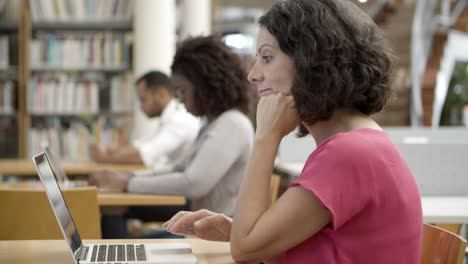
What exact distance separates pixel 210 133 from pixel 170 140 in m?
1.55

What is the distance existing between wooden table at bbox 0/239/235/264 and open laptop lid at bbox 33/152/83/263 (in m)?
0.06

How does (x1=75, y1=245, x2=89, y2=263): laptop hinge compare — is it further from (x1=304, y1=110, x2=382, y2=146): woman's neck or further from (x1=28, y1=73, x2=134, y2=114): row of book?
(x1=28, y1=73, x2=134, y2=114): row of book

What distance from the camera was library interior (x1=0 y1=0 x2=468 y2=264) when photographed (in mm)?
1319

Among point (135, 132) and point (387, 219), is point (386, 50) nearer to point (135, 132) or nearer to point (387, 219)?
point (387, 219)

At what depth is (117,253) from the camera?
1548 mm

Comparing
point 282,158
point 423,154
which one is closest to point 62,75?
point 282,158

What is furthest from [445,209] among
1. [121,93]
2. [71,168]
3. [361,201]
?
[121,93]

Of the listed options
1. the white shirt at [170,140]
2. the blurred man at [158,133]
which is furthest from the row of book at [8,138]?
the white shirt at [170,140]

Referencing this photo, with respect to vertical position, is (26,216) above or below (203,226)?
below

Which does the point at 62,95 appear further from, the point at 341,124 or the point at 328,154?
the point at 328,154

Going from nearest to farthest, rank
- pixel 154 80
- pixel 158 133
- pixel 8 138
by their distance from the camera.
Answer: pixel 158 133 → pixel 154 80 → pixel 8 138

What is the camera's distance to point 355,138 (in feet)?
4.32

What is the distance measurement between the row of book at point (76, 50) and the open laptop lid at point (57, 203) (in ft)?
14.2

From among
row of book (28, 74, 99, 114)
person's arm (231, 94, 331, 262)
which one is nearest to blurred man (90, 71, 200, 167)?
row of book (28, 74, 99, 114)
